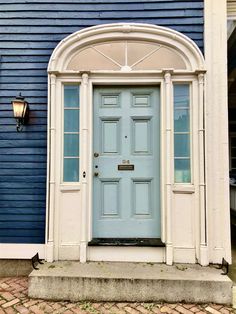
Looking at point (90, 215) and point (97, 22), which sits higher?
point (97, 22)

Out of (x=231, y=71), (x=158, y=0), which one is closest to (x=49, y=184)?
(x=158, y=0)

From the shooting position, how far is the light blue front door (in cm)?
288

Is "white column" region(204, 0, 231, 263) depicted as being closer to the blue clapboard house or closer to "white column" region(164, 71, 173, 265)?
the blue clapboard house

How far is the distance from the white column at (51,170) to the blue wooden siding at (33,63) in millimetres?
112

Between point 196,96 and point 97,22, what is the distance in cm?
143

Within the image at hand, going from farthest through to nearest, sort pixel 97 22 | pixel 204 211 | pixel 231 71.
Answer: pixel 231 71, pixel 97 22, pixel 204 211

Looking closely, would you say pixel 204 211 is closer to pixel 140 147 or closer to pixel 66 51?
pixel 140 147

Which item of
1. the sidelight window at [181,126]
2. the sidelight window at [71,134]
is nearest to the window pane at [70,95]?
the sidelight window at [71,134]

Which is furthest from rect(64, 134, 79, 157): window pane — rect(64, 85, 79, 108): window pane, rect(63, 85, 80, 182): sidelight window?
rect(64, 85, 79, 108): window pane

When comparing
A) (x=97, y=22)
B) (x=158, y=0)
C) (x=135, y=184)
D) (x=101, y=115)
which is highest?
(x=158, y=0)

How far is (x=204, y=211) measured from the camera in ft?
8.91

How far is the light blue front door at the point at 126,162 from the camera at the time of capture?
2879 mm

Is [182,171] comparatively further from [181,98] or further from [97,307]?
[97,307]

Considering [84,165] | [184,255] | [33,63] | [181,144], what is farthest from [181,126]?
[33,63]
